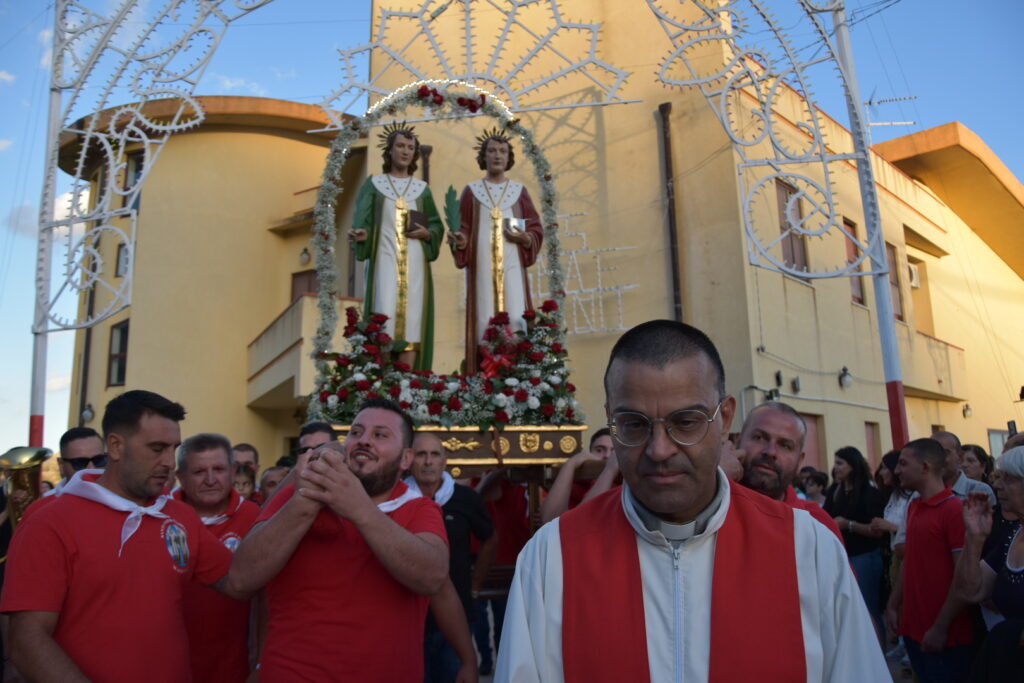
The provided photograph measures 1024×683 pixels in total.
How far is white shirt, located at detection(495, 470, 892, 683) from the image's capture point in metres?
1.84

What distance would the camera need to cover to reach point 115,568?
2.96 meters

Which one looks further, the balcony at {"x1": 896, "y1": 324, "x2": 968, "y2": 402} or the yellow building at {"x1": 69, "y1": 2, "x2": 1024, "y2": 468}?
the balcony at {"x1": 896, "y1": 324, "x2": 968, "y2": 402}

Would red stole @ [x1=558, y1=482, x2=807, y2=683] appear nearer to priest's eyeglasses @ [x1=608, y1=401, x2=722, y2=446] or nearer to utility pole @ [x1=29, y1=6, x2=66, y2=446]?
priest's eyeglasses @ [x1=608, y1=401, x2=722, y2=446]

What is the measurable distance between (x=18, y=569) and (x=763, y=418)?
2.87 metres

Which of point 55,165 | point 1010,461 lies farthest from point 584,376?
point 1010,461

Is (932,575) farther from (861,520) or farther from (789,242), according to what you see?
(789,242)

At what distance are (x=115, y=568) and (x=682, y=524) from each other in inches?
83.2

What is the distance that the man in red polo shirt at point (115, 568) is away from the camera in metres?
2.75

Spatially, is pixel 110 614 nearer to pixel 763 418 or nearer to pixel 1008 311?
pixel 763 418

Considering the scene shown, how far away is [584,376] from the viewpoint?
14.1 m

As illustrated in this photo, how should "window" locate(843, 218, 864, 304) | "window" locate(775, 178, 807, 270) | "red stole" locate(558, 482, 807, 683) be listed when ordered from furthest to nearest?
"window" locate(843, 218, 864, 304) < "window" locate(775, 178, 807, 270) < "red stole" locate(558, 482, 807, 683)

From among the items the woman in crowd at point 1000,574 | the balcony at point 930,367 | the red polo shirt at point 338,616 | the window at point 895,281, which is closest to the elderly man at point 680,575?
the red polo shirt at point 338,616

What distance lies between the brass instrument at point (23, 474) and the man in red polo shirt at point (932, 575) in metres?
4.90

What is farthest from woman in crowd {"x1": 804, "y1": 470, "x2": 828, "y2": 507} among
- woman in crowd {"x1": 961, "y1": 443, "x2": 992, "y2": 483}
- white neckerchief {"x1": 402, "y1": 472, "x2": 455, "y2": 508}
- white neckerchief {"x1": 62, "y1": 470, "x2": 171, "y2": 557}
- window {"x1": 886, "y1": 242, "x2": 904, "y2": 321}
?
window {"x1": 886, "y1": 242, "x2": 904, "y2": 321}
